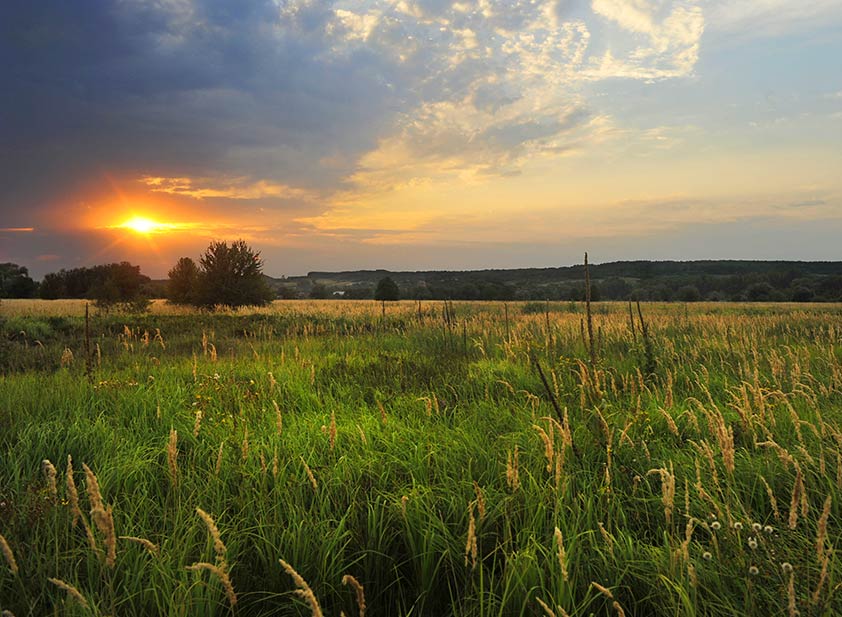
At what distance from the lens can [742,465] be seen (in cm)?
328

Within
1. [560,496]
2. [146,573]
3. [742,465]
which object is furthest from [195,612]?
[742,465]

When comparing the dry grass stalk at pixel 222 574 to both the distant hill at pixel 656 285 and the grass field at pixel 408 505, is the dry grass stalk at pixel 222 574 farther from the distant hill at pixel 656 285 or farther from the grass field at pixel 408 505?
the distant hill at pixel 656 285

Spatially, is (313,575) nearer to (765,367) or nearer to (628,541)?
(628,541)

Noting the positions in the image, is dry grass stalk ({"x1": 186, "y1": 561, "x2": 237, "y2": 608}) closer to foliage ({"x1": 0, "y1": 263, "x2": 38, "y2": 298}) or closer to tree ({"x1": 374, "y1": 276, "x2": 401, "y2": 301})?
tree ({"x1": 374, "y1": 276, "x2": 401, "y2": 301})

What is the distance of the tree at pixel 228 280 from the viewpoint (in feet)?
120

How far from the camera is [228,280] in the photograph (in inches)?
1457

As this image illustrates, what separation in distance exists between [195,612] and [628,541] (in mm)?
2194

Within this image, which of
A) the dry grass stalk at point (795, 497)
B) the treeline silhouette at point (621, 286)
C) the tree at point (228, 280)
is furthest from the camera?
the treeline silhouette at point (621, 286)

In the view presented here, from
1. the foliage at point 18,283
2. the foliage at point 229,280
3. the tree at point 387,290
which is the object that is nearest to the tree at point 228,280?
the foliage at point 229,280

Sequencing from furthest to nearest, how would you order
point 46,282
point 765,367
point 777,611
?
1. point 46,282
2. point 765,367
3. point 777,611

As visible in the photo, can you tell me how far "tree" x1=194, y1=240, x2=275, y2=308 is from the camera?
3659 cm

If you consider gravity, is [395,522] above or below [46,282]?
below

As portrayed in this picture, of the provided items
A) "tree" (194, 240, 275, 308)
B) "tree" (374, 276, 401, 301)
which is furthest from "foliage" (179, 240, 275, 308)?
"tree" (374, 276, 401, 301)

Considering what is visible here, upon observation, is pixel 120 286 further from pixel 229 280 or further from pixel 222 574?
pixel 222 574
